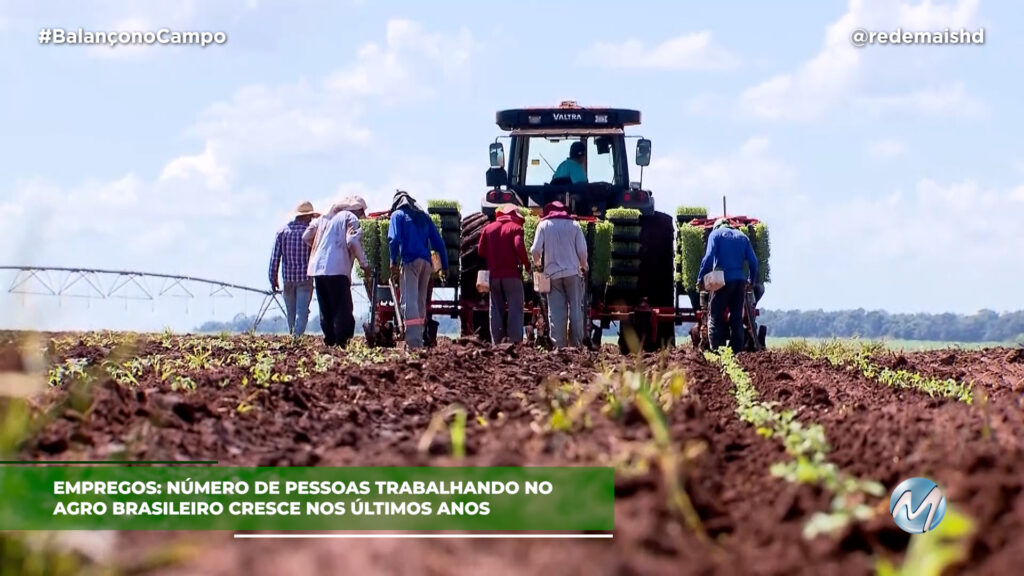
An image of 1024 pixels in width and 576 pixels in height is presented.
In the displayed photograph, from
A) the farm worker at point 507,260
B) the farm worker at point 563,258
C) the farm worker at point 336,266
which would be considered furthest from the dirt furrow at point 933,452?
the farm worker at point 336,266

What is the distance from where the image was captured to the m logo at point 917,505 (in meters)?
4.44

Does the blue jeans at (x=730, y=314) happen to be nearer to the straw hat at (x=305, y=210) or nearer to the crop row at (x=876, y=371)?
the crop row at (x=876, y=371)

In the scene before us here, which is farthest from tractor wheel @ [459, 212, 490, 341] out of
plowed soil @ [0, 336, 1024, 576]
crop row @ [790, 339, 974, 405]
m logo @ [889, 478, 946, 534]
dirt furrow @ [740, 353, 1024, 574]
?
m logo @ [889, 478, 946, 534]

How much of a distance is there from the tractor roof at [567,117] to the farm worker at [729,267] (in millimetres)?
2614

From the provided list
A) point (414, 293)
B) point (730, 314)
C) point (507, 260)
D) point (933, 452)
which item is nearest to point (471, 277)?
point (507, 260)

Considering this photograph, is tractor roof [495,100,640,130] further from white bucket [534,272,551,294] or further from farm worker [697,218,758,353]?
white bucket [534,272,551,294]

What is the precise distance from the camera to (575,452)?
501cm

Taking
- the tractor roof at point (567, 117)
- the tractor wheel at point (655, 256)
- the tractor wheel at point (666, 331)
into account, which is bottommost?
the tractor wheel at point (666, 331)

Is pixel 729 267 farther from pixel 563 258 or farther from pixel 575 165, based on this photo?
pixel 575 165

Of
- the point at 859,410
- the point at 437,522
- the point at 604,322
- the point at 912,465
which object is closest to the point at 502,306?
the point at 604,322

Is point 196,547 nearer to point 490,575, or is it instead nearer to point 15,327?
point 490,575

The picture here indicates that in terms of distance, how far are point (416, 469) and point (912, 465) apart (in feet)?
6.46

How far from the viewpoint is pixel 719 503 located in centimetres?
487

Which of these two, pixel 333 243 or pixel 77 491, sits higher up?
pixel 333 243
